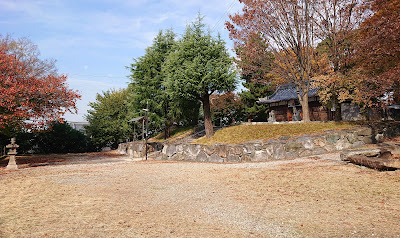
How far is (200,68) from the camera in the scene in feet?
59.9

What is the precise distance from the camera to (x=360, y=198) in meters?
5.94

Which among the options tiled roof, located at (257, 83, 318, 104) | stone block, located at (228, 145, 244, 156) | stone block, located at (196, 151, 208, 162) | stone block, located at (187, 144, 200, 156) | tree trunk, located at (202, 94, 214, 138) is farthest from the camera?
tiled roof, located at (257, 83, 318, 104)

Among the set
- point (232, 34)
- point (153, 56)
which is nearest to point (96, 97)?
point (153, 56)

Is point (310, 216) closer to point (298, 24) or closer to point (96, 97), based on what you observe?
point (298, 24)

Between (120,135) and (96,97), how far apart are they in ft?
20.6

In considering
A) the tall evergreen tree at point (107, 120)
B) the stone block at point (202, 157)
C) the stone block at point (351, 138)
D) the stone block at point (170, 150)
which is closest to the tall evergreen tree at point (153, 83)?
the tall evergreen tree at point (107, 120)

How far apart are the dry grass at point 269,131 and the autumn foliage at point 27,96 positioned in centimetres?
943

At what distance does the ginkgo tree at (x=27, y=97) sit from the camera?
44.7ft

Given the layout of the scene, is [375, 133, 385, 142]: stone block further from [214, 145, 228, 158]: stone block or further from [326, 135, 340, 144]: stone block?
[214, 145, 228, 158]: stone block

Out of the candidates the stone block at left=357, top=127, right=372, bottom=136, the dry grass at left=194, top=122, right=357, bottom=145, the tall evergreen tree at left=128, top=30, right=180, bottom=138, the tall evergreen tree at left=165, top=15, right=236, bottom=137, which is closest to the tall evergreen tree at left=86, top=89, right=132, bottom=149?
the tall evergreen tree at left=128, top=30, right=180, bottom=138

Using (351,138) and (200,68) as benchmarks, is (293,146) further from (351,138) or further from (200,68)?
(200,68)

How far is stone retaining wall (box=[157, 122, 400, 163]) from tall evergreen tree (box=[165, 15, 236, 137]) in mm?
4293

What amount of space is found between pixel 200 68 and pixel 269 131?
6.43 meters

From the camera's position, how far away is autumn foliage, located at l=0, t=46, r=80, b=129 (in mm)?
13625
